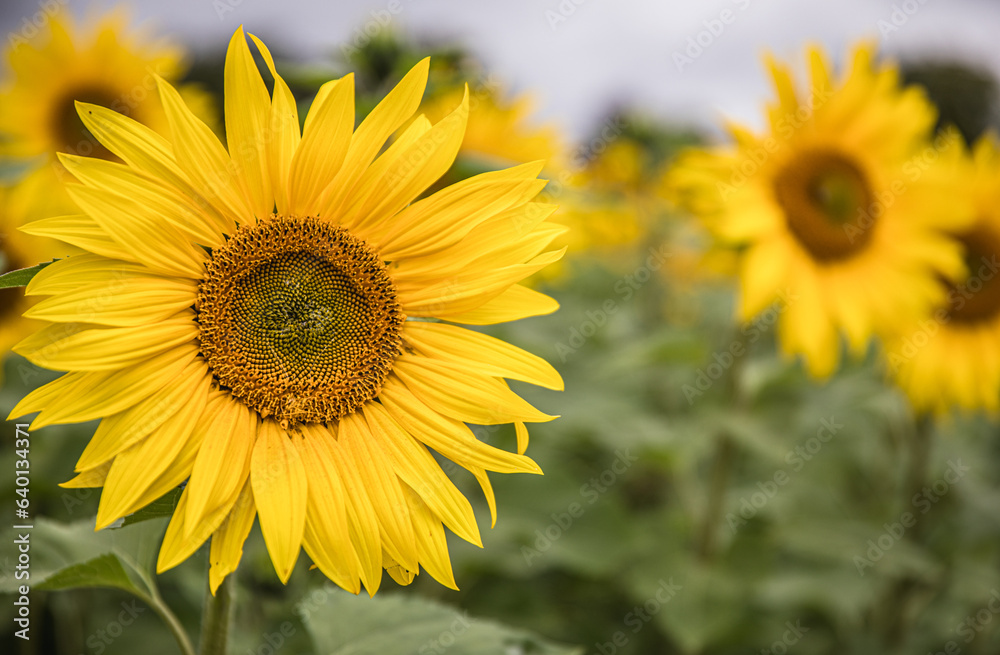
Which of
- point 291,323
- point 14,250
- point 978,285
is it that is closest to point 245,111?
point 291,323

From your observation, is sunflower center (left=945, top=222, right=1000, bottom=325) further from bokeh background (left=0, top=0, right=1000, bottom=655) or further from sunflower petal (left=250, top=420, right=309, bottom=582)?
sunflower petal (left=250, top=420, right=309, bottom=582)

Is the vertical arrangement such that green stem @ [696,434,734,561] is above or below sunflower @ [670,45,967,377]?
below

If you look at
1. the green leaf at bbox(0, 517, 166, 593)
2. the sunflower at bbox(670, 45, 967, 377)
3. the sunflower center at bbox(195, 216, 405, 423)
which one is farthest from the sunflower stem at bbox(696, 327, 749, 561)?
the green leaf at bbox(0, 517, 166, 593)

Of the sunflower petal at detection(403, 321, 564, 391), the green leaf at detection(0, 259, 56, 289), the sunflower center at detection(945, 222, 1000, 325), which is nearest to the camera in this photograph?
the green leaf at detection(0, 259, 56, 289)

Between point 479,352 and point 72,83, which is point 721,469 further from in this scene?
point 72,83

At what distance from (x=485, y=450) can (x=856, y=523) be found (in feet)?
7.42

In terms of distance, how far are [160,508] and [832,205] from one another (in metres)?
2.52

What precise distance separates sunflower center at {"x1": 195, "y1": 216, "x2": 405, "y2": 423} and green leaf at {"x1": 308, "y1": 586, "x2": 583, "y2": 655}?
398 millimetres

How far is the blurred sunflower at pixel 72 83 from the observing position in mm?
2900

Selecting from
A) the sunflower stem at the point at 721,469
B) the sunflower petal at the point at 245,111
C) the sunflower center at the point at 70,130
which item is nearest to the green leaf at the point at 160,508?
the sunflower petal at the point at 245,111

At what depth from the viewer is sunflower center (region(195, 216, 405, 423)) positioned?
118 centimetres

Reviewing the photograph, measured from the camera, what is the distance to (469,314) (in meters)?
1.25

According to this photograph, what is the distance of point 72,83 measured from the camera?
122 inches

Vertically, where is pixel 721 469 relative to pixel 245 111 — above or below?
below
